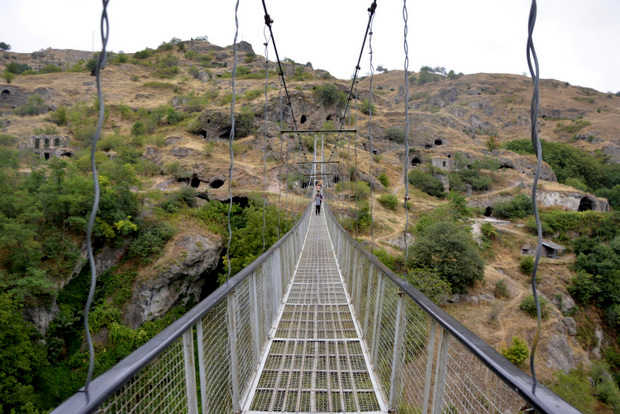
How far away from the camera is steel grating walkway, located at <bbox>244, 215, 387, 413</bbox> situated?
6.56 feet

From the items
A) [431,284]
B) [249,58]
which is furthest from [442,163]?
[249,58]

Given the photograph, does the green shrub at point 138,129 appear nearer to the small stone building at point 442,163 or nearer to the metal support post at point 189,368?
the small stone building at point 442,163

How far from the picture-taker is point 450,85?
71000 millimetres

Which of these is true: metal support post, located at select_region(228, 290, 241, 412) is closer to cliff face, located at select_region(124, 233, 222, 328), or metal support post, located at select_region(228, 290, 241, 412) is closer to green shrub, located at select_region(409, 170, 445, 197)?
cliff face, located at select_region(124, 233, 222, 328)

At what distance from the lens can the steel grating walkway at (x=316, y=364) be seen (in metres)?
2.00

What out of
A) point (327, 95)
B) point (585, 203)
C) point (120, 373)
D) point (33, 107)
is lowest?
point (585, 203)

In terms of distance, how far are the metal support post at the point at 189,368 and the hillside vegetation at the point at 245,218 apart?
126 cm

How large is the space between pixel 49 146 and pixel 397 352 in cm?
2978

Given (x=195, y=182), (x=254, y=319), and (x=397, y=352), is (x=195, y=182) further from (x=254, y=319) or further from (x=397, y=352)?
(x=397, y=352)

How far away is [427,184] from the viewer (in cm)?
2705

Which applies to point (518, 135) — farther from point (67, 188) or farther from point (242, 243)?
point (67, 188)

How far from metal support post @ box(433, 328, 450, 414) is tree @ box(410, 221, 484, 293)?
1226cm

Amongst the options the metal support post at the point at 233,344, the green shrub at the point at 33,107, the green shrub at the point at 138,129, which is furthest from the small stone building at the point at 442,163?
the green shrub at the point at 33,107

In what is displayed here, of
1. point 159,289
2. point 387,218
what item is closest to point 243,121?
point 387,218
